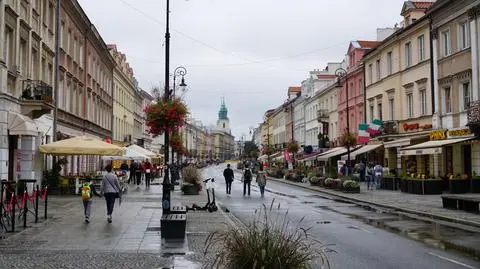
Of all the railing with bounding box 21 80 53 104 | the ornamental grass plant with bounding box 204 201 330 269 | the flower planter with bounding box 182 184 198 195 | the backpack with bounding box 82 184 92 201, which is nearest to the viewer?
the ornamental grass plant with bounding box 204 201 330 269

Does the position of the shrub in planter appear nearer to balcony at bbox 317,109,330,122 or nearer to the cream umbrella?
the cream umbrella

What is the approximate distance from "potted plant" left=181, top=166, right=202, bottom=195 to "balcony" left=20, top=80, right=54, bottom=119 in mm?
8705

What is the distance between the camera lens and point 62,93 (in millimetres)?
33156

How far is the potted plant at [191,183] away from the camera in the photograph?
1192 inches

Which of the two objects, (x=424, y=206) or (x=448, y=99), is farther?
(x=448, y=99)

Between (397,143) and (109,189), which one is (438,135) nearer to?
(397,143)

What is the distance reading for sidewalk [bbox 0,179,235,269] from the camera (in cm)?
979

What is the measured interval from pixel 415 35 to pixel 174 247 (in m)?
30.6

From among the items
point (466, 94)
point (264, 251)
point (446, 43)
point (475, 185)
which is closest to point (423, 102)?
point (446, 43)

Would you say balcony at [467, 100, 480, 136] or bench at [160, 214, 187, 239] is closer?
bench at [160, 214, 187, 239]

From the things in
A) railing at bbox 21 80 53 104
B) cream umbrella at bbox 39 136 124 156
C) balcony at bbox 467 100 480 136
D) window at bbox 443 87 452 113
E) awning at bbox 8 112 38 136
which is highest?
window at bbox 443 87 452 113

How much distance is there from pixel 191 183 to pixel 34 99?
Result: 32.5 feet

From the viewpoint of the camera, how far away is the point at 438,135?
108 feet

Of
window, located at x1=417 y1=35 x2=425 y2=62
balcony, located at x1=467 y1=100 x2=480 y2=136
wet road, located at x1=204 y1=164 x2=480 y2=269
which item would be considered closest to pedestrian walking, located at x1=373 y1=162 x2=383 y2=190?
window, located at x1=417 y1=35 x2=425 y2=62
